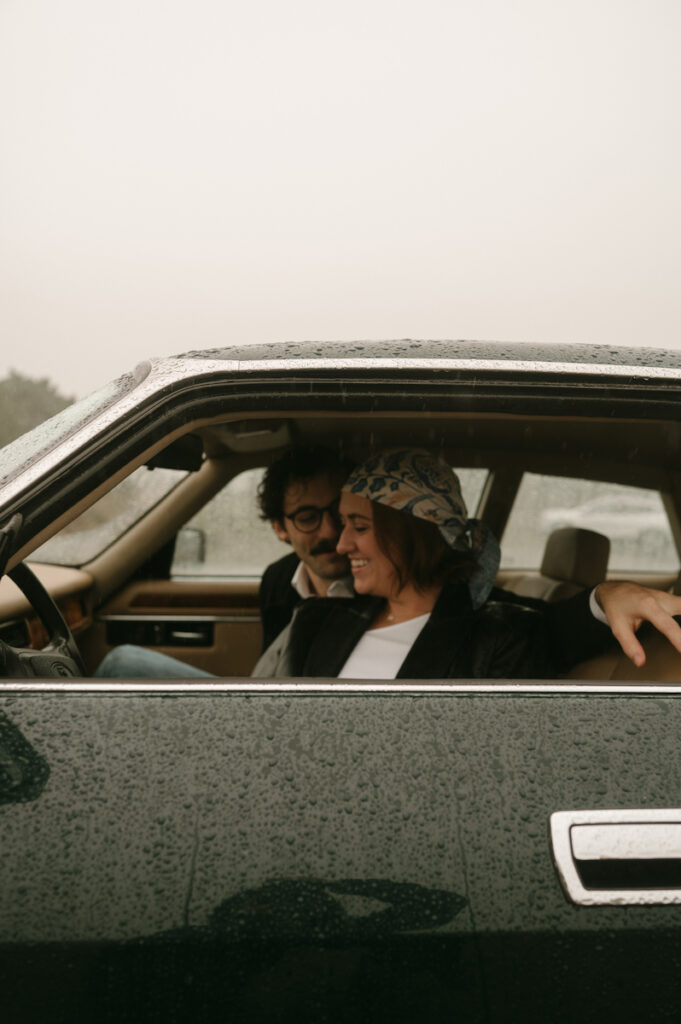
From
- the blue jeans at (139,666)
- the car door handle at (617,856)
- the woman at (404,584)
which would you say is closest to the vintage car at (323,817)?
the car door handle at (617,856)

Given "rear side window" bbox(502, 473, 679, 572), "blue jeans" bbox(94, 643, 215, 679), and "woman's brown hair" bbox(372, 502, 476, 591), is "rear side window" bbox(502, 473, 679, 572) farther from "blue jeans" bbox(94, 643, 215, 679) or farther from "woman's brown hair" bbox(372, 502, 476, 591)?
"blue jeans" bbox(94, 643, 215, 679)

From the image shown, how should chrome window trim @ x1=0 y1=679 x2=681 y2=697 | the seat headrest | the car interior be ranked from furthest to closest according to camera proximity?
the seat headrest
the car interior
chrome window trim @ x1=0 y1=679 x2=681 y2=697

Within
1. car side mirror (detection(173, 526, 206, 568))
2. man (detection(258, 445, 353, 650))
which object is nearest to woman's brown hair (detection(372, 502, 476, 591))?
man (detection(258, 445, 353, 650))

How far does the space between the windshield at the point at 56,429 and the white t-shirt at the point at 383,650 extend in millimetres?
967

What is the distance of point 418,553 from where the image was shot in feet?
7.50

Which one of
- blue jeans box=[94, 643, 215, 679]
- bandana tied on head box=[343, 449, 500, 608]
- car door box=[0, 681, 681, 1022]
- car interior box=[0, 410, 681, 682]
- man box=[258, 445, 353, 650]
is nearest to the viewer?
car door box=[0, 681, 681, 1022]

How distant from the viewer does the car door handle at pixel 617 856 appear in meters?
1.17

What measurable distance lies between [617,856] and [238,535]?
9.67 feet

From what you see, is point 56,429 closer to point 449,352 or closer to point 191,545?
point 449,352

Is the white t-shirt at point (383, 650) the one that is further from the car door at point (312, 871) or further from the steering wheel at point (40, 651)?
the car door at point (312, 871)

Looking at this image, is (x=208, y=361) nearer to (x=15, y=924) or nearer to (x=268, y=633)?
(x=15, y=924)

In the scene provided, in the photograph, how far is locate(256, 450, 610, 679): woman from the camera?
2.12 metres

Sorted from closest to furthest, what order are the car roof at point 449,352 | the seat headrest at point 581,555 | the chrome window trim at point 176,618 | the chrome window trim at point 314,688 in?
the chrome window trim at point 314,688
the car roof at point 449,352
the seat headrest at point 581,555
the chrome window trim at point 176,618

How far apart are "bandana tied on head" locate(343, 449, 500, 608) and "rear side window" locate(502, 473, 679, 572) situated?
1.71m
